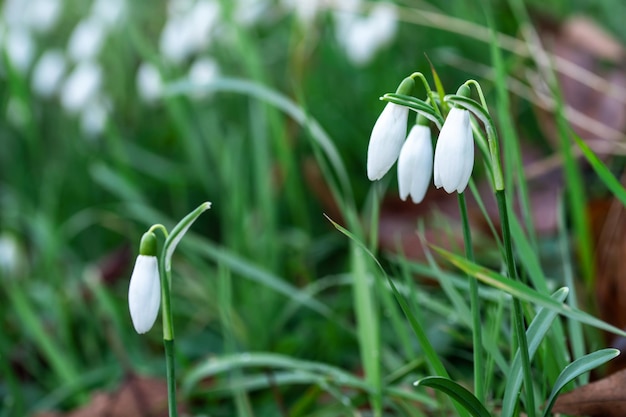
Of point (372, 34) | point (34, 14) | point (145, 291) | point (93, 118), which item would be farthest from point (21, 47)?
point (145, 291)

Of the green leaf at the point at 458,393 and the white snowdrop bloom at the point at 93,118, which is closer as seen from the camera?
the green leaf at the point at 458,393

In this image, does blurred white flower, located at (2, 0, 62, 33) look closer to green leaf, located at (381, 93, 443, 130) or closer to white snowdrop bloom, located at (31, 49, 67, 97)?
white snowdrop bloom, located at (31, 49, 67, 97)

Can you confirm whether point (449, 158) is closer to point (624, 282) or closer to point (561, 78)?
point (624, 282)

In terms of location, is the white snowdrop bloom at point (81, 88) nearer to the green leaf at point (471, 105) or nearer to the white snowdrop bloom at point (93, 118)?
the white snowdrop bloom at point (93, 118)

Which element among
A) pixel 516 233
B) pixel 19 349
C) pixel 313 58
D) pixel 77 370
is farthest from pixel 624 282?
pixel 313 58

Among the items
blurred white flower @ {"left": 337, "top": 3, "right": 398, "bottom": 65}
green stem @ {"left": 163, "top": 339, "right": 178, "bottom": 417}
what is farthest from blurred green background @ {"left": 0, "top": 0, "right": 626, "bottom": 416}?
green stem @ {"left": 163, "top": 339, "right": 178, "bottom": 417}

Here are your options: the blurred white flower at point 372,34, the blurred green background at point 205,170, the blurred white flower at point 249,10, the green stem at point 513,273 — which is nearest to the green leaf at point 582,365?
the green stem at point 513,273

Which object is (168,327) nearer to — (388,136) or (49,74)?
(388,136)
